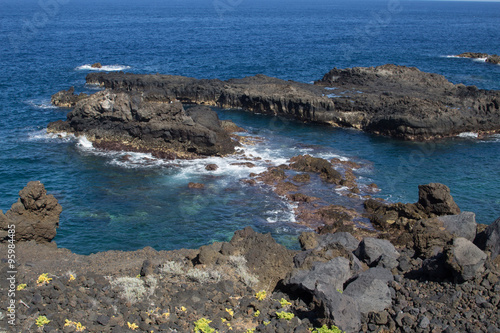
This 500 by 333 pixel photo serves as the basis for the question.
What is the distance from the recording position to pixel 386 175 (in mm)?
43906

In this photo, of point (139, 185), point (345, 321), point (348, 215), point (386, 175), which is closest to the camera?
point (345, 321)

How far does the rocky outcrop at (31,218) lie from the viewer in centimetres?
2573

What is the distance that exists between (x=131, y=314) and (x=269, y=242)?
26.7 ft

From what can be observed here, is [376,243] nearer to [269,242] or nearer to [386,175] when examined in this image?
[269,242]

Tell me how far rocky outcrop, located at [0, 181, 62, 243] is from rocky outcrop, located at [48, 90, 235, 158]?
68.5 feet

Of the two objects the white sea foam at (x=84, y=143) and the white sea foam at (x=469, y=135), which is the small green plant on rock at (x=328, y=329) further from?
the white sea foam at (x=469, y=135)

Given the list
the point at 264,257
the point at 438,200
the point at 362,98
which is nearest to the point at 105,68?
the point at 362,98

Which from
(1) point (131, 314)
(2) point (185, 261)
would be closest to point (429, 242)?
(2) point (185, 261)

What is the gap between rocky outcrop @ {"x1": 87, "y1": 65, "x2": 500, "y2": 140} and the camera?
55.5m

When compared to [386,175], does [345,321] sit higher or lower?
higher

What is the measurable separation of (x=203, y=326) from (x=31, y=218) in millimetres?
14178

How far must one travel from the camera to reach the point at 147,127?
4938 cm

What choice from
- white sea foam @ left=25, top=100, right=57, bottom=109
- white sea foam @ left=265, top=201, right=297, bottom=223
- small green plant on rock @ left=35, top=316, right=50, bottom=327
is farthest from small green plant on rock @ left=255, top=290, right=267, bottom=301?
white sea foam @ left=25, top=100, right=57, bottom=109

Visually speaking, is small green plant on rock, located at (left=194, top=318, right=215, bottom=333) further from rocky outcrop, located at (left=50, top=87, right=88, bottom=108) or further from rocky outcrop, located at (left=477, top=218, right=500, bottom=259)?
rocky outcrop, located at (left=50, top=87, right=88, bottom=108)
